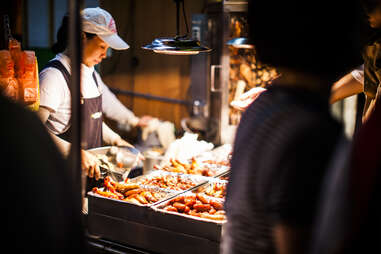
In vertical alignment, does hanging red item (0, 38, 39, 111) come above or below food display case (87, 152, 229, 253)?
above

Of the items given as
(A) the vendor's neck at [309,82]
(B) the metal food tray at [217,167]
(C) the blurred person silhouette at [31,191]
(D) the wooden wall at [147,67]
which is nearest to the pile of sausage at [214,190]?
(B) the metal food tray at [217,167]

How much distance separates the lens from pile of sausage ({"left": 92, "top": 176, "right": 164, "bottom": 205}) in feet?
9.61

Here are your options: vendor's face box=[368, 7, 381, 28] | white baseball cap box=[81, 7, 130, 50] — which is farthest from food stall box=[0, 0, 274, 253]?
vendor's face box=[368, 7, 381, 28]

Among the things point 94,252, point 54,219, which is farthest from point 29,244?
point 94,252

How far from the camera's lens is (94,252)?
2723mm

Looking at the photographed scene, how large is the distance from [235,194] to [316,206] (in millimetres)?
299

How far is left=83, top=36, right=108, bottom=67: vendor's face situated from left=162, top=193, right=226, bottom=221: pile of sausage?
57.8 inches

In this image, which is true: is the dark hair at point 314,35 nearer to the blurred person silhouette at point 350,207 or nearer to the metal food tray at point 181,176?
the blurred person silhouette at point 350,207

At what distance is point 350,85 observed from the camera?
360 cm

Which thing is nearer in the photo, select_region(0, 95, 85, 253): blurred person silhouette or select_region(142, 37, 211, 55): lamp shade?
select_region(0, 95, 85, 253): blurred person silhouette

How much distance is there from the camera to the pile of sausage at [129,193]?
9.61ft

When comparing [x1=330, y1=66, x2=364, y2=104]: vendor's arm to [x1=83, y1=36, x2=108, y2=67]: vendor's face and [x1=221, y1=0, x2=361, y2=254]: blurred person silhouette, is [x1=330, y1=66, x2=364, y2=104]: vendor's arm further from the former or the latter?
[x1=221, y1=0, x2=361, y2=254]: blurred person silhouette

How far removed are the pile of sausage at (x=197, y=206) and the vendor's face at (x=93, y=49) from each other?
4.82 feet

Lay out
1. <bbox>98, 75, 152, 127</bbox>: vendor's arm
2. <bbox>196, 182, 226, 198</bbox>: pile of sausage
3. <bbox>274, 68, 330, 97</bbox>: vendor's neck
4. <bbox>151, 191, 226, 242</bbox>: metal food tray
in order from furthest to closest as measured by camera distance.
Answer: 1. <bbox>98, 75, 152, 127</bbox>: vendor's arm
2. <bbox>196, 182, 226, 198</bbox>: pile of sausage
3. <bbox>151, 191, 226, 242</bbox>: metal food tray
4. <bbox>274, 68, 330, 97</bbox>: vendor's neck
